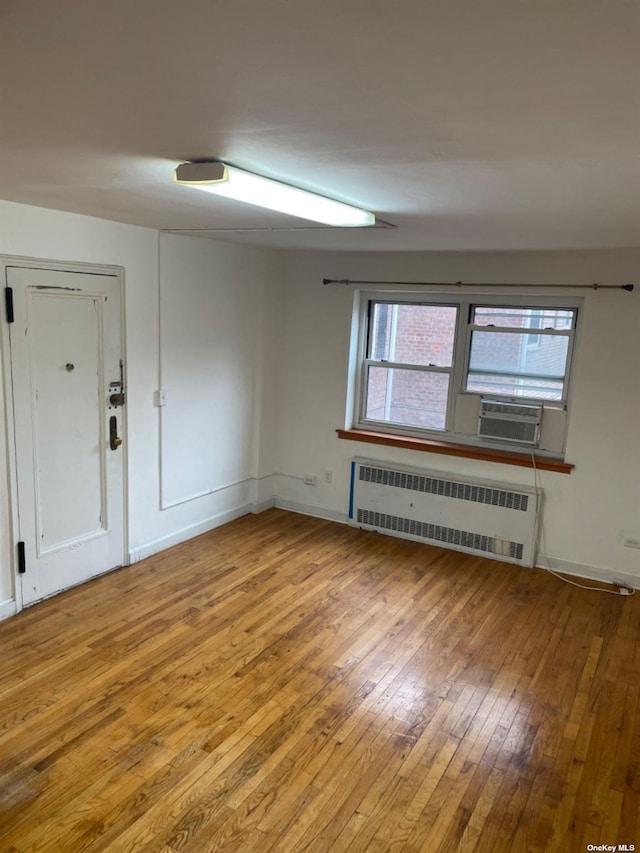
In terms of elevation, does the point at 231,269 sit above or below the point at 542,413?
above

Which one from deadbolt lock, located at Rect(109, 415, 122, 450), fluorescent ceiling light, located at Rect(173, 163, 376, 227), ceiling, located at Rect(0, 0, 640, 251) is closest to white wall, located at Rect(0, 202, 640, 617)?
deadbolt lock, located at Rect(109, 415, 122, 450)

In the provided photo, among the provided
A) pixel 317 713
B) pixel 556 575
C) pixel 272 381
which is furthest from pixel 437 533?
pixel 317 713

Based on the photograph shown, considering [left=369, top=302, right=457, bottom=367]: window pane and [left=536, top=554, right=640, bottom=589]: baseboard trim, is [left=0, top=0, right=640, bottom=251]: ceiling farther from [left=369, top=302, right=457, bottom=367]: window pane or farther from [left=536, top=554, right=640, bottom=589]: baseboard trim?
[left=536, top=554, right=640, bottom=589]: baseboard trim

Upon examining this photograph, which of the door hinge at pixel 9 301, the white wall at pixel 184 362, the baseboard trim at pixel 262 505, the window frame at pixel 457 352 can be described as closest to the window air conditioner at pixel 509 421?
the window frame at pixel 457 352

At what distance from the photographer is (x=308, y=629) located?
355 centimetres

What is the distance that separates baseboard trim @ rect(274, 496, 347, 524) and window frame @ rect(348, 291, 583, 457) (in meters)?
0.80

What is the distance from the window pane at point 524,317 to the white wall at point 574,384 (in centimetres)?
20

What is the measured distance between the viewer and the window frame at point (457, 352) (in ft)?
14.5

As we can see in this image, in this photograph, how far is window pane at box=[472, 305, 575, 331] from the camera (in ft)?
14.4

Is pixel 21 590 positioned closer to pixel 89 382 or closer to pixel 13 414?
pixel 13 414

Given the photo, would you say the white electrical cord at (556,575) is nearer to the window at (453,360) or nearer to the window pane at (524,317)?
the window at (453,360)

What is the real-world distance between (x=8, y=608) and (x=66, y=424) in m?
1.12

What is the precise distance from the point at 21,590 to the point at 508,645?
288cm

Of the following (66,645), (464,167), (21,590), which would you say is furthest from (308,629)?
(464,167)
